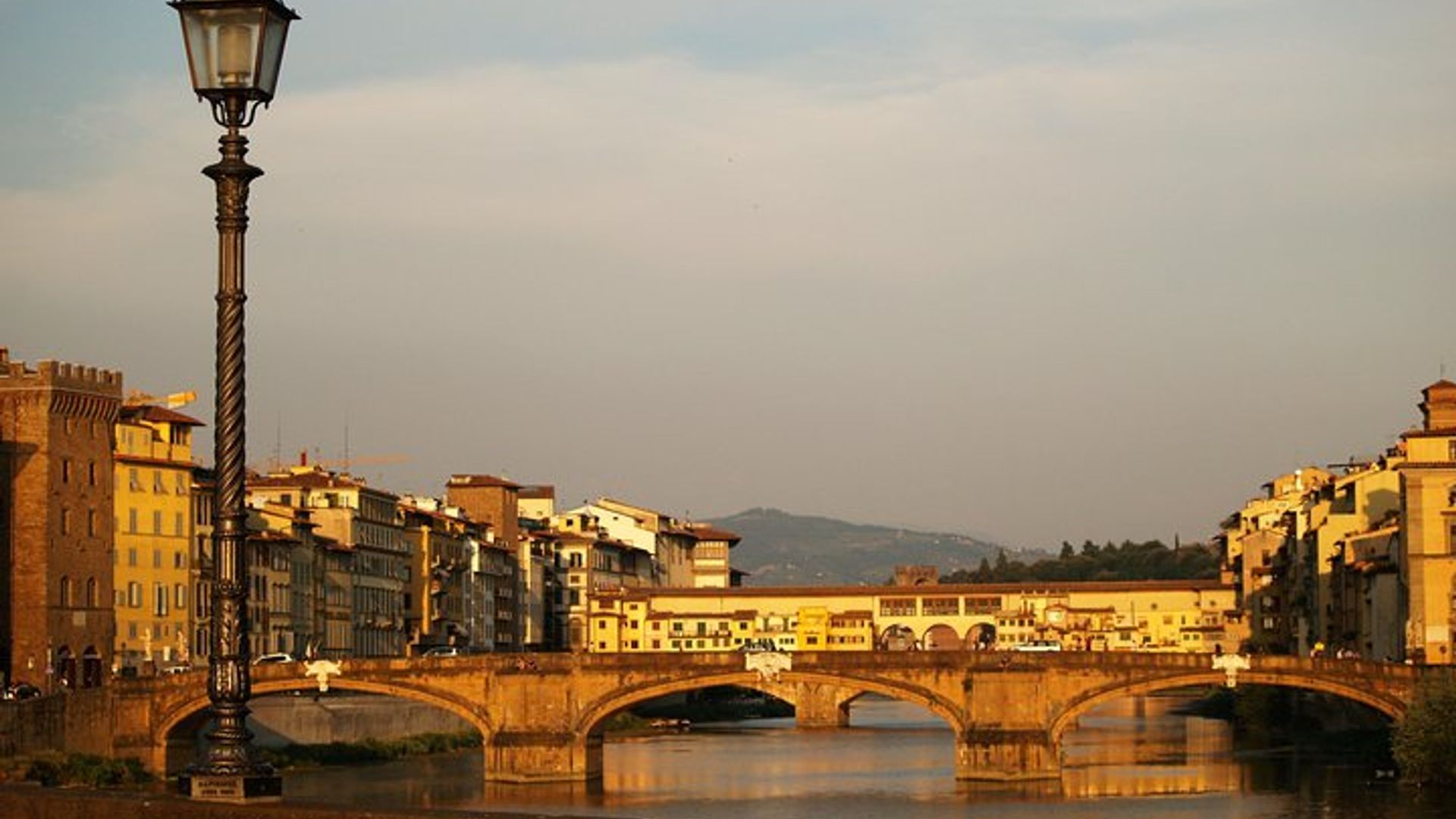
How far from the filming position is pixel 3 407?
3351 inches

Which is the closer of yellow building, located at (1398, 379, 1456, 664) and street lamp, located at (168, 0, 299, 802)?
street lamp, located at (168, 0, 299, 802)

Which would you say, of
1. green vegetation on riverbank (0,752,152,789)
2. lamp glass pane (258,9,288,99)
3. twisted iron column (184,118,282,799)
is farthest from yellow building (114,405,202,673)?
lamp glass pane (258,9,288,99)

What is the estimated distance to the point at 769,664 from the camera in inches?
3179

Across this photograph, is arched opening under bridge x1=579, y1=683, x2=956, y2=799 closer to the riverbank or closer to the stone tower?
the stone tower

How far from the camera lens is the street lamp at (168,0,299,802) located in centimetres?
1677

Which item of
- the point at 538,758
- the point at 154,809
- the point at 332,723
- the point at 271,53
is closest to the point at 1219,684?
the point at 538,758

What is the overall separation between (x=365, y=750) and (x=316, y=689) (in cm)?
589

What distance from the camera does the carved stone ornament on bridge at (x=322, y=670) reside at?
79562 mm

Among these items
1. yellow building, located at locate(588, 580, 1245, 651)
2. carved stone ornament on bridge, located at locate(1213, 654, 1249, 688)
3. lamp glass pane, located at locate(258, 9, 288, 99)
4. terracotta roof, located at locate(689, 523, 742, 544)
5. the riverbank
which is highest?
terracotta roof, located at locate(689, 523, 742, 544)

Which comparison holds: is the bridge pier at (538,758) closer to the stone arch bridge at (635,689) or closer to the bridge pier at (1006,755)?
the stone arch bridge at (635,689)

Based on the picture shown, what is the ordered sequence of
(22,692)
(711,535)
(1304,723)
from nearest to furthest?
(22,692) < (1304,723) < (711,535)

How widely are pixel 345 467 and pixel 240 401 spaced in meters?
138

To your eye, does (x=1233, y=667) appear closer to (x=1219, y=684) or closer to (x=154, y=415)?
(x=1219, y=684)

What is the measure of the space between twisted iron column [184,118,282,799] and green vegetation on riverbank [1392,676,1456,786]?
5527 cm
